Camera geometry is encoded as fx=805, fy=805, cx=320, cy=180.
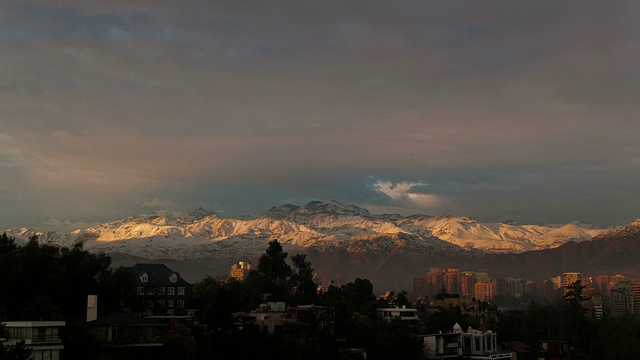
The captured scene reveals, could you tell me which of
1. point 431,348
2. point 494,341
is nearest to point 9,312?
point 431,348

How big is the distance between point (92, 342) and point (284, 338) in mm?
20683

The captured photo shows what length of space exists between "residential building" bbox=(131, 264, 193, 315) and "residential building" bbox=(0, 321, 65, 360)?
32.7m

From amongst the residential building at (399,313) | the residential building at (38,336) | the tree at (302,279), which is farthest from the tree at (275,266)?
the residential building at (38,336)

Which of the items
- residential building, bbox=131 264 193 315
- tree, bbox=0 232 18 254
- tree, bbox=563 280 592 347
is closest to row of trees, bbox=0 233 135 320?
tree, bbox=0 232 18 254

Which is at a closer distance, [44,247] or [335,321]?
[44,247]

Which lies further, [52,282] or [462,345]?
[462,345]

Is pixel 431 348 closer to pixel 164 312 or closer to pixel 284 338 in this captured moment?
pixel 284 338

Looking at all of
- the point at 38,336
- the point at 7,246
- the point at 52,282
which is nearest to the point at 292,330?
the point at 52,282

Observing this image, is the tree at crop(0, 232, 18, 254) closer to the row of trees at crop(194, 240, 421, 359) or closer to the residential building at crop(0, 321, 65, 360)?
the residential building at crop(0, 321, 65, 360)

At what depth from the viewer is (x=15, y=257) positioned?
71125 mm

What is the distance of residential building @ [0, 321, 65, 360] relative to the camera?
5969cm

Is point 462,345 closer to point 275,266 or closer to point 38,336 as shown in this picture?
point 275,266

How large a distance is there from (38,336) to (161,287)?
1540 inches

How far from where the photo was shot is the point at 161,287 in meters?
99.4
